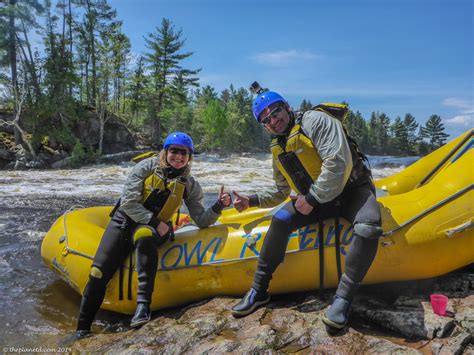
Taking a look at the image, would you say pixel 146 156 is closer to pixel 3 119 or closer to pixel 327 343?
pixel 327 343

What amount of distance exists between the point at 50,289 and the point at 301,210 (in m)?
3.32

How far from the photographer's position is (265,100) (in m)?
2.79

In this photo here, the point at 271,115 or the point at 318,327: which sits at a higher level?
the point at 271,115

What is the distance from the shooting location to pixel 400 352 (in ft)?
6.86

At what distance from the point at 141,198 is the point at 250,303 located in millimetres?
1414

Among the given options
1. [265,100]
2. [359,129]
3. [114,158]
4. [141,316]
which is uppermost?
[359,129]

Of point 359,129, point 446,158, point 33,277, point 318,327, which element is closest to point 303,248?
→ point 318,327

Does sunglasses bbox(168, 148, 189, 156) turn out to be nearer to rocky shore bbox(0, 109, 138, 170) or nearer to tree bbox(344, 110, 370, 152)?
rocky shore bbox(0, 109, 138, 170)

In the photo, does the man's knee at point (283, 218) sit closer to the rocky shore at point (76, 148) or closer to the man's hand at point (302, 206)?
the man's hand at point (302, 206)

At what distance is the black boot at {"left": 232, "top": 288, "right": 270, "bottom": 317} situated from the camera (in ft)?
9.09

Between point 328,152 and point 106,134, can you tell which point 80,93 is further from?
point 328,152

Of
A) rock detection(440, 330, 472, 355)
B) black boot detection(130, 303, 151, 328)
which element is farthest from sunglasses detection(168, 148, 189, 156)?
rock detection(440, 330, 472, 355)

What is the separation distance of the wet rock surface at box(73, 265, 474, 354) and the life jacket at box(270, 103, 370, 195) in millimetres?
1004

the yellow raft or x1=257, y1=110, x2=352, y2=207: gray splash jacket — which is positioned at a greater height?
x1=257, y1=110, x2=352, y2=207: gray splash jacket
